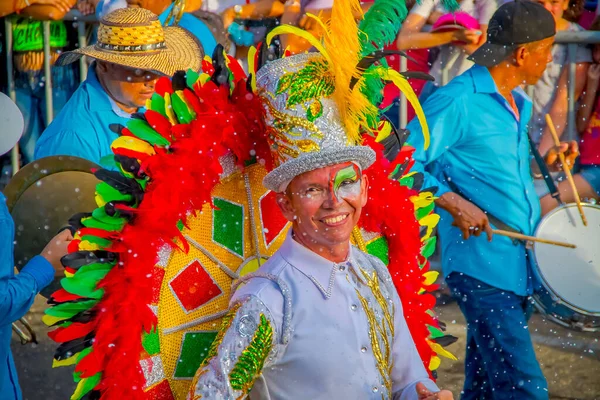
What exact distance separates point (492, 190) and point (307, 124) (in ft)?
7.83

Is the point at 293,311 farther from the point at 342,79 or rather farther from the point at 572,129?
the point at 572,129

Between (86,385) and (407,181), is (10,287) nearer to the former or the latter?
(86,385)

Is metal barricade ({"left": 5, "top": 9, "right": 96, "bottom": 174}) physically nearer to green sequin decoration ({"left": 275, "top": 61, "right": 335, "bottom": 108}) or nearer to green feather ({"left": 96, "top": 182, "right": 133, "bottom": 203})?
green feather ({"left": 96, "top": 182, "right": 133, "bottom": 203})

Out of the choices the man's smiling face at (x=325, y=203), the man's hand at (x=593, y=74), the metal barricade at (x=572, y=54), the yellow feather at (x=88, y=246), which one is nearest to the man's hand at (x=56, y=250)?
the yellow feather at (x=88, y=246)

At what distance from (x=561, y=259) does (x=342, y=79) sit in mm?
2731

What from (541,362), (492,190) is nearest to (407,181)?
(492,190)

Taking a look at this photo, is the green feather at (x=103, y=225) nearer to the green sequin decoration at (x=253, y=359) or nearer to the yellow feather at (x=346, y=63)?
the green sequin decoration at (x=253, y=359)

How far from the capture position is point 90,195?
441 cm

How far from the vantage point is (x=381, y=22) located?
3.58 m

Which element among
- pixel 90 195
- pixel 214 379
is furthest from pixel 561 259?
pixel 214 379

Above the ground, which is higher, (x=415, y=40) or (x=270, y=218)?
(x=270, y=218)

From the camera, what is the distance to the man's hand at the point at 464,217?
539cm

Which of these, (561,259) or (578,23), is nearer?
(561,259)

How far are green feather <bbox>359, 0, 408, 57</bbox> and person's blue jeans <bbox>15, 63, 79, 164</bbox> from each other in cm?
403
